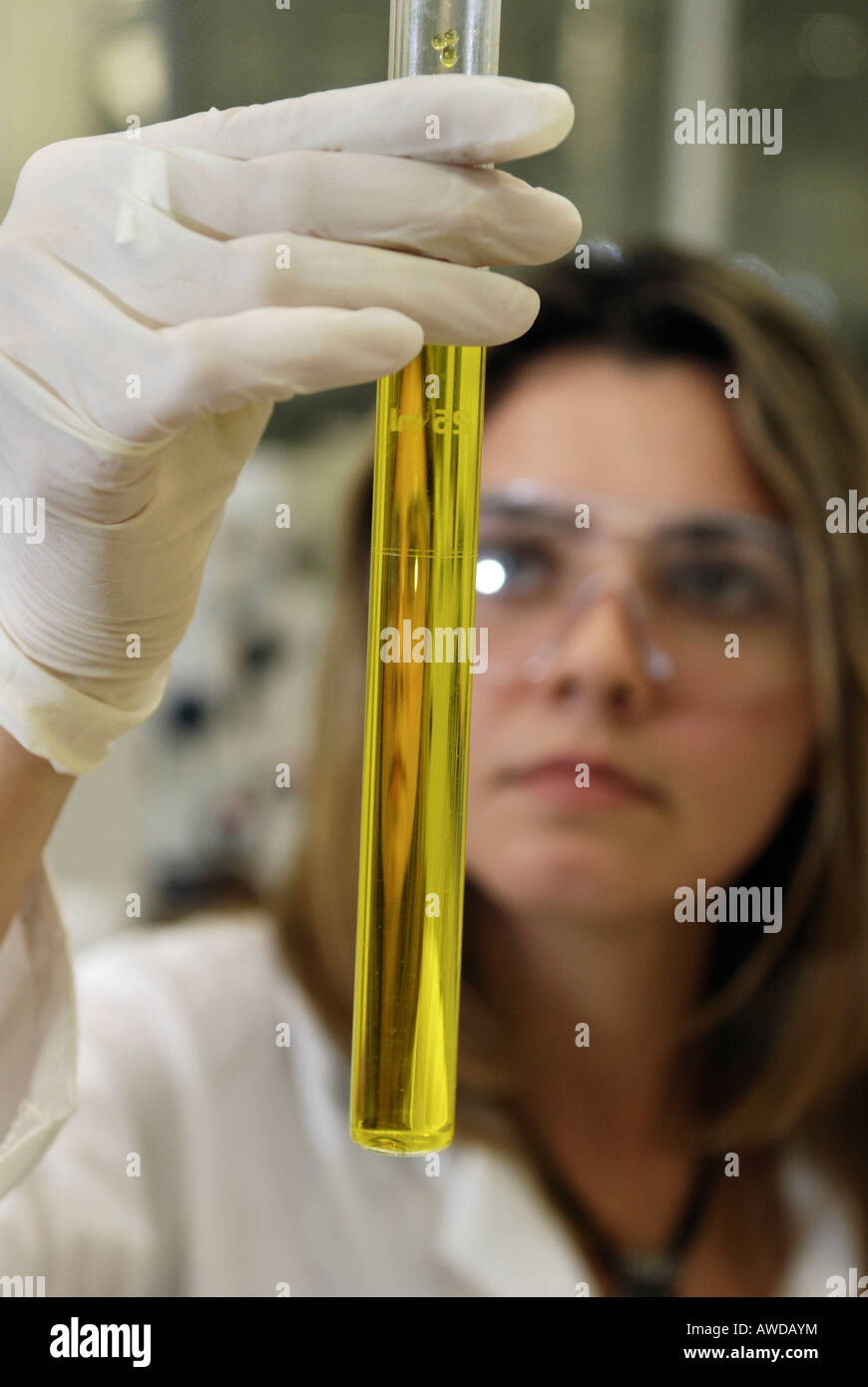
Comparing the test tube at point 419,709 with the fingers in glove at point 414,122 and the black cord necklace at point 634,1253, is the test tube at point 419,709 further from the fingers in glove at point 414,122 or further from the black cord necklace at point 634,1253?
the black cord necklace at point 634,1253

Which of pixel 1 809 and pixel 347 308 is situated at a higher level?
pixel 347 308

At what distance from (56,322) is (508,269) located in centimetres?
77

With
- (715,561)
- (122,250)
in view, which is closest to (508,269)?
(715,561)

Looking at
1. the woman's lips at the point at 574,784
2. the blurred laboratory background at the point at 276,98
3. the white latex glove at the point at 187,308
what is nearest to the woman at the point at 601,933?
the woman's lips at the point at 574,784

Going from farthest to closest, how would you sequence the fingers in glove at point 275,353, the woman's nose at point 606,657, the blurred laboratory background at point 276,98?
the blurred laboratory background at point 276,98 < the woman's nose at point 606,657 < the fingers in glove at point 275,353

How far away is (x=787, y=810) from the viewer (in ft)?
3.72

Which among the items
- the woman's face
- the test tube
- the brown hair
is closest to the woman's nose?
the woman's face

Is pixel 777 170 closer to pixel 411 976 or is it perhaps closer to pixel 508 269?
pixel 508 269

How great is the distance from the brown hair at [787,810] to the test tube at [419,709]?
2.16 ft

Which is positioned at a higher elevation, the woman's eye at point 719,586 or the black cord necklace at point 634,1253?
the woman's eye at point 719,586

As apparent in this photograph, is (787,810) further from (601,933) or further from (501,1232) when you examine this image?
(501,1232)

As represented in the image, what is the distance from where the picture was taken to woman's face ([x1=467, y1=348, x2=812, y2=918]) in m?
1.00

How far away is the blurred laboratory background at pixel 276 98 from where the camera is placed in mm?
1823

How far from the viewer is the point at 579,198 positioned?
2.01 m
